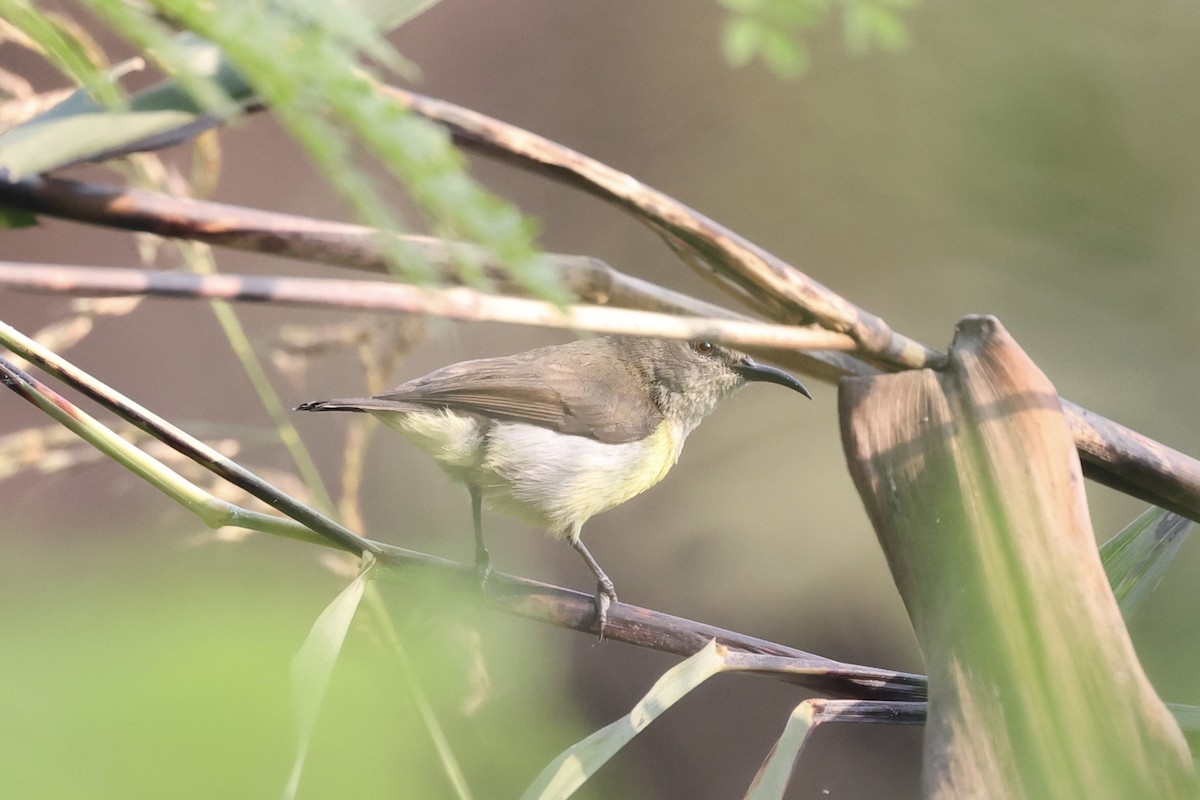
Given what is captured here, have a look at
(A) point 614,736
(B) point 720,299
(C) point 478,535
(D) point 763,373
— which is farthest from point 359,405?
(B) point 720,299

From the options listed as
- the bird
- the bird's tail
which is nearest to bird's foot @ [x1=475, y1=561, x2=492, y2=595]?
the bird's tail

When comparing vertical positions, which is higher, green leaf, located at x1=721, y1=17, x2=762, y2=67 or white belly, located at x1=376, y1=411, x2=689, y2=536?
white belly, located at x1=376, y1=411, x2=689, y2=536

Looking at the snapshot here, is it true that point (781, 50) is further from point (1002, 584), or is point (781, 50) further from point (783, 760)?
point (783, 760)

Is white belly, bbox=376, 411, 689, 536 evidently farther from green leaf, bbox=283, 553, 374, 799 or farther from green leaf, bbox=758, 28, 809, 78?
green leaf, bbox=758, 28, 809, 78

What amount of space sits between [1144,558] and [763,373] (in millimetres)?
933

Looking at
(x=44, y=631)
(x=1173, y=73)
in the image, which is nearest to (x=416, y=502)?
(x=44, y=631)

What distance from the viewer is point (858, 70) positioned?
1896 mm

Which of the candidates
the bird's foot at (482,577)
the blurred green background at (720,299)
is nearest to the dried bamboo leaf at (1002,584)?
the bird's foot at (482,577)

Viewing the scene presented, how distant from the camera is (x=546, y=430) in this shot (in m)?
1.49

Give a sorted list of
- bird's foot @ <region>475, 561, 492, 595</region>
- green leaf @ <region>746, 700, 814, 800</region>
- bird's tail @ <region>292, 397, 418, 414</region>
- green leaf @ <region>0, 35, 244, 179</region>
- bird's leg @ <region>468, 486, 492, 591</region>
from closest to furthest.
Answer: green leaf @ <region>0, 35, 244, 179</region> → green leaf @ <region>746, 700, 814, 800</region> → bird's foot @ <region>475, 561, 492, 595</region> → bird's tail @ <region>292, 397, 418, 414</region> → bird's leg @ <region>468, 486, 492, 591</region>

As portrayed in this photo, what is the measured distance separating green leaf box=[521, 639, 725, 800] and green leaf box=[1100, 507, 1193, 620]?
341mm

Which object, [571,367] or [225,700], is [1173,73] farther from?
[225,700]

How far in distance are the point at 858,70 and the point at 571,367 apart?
0.90 metres

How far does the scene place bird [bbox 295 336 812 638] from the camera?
1390 millimetres
